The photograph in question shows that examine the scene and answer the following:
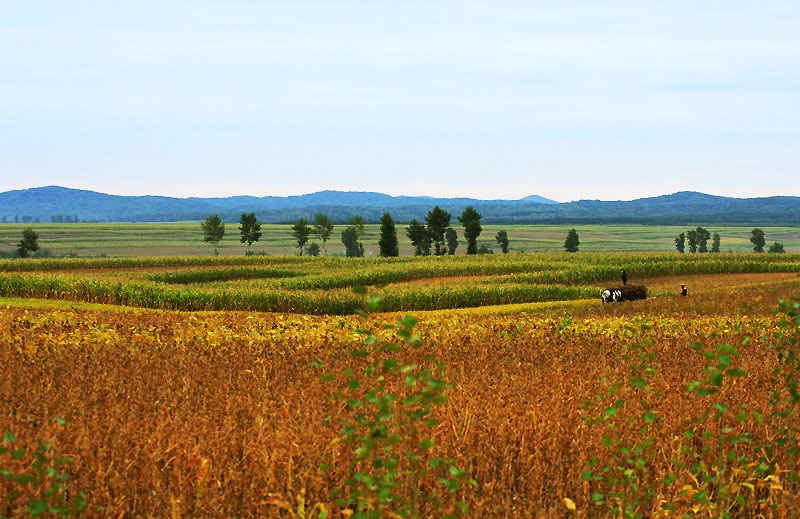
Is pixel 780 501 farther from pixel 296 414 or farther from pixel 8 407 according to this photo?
pixel 8 407

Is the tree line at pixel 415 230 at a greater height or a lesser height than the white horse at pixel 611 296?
greater

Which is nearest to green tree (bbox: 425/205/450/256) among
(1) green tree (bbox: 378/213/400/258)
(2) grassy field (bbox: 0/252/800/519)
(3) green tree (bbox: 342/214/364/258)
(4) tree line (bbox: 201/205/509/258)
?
(4) tree line (bbox: 201/205/509/258)

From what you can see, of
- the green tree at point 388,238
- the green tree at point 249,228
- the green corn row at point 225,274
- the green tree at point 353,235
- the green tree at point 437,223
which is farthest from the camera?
the green tree at point 353,235

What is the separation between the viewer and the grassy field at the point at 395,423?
5.07 metres

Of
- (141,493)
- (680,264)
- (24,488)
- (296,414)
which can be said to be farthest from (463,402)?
(680,264)

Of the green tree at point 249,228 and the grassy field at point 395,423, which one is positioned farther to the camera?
the green tree at point 249,228

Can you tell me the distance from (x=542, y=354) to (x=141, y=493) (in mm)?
6940

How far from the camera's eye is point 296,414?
690cm

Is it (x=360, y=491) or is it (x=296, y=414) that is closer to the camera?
(x=360, y=491)

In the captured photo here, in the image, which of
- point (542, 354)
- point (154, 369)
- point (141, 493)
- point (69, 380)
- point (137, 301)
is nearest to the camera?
point (141, 493)

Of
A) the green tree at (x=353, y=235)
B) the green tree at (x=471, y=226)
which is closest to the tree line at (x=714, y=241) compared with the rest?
the green tree at (x=353, y=235)

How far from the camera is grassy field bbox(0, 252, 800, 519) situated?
5.07 m

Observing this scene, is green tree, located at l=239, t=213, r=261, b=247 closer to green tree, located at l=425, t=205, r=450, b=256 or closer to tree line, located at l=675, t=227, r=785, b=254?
green tree, located at l=425, t=205, r=450, b=256

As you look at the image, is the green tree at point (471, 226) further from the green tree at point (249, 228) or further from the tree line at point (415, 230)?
the green tree at point (249, 228)
